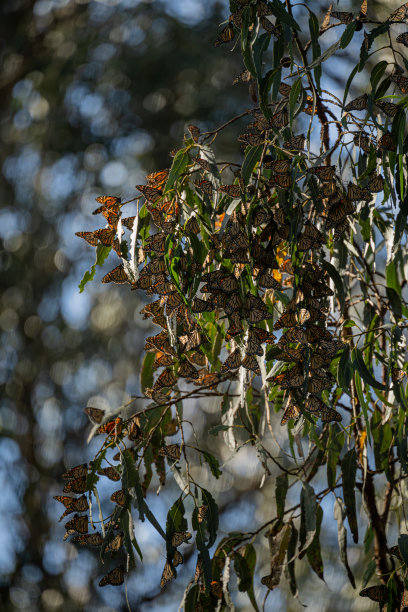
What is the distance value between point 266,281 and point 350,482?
382mm

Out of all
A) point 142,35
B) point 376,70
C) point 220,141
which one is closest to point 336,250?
point 376,70

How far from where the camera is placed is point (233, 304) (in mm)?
830

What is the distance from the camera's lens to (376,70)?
37.8 inches

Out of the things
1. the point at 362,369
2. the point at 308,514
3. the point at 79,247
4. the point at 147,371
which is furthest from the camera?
the point at 79,247

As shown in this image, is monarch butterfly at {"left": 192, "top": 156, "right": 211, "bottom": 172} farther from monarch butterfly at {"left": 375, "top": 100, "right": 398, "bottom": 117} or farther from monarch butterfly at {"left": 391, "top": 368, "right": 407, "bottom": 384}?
monarch butterfly at {"left": 391, "top": 368, "right": 407, "bottom": 384}

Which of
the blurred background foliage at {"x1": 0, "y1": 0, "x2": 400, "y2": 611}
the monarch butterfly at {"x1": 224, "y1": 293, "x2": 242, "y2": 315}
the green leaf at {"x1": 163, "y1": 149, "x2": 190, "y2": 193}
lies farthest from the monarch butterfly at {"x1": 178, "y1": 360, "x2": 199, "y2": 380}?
the blurred background foliage at {"x1": 0, "y1": 0, "x2": 400, "y2": 611}

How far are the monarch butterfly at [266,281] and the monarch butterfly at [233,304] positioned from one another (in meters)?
0.04

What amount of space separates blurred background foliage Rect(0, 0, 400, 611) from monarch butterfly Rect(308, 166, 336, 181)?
4.97ft

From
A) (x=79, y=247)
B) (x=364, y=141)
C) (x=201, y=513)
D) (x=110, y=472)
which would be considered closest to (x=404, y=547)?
(x=201, y=513)

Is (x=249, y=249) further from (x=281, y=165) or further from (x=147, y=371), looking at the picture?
(x=147, y=371)

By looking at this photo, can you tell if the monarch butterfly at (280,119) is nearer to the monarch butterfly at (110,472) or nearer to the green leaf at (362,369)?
the green leaf at (362,369)

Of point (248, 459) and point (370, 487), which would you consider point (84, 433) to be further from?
point (370, 487)

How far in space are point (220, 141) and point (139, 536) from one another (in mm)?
1320

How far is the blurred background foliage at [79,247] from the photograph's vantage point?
2.36 metres
